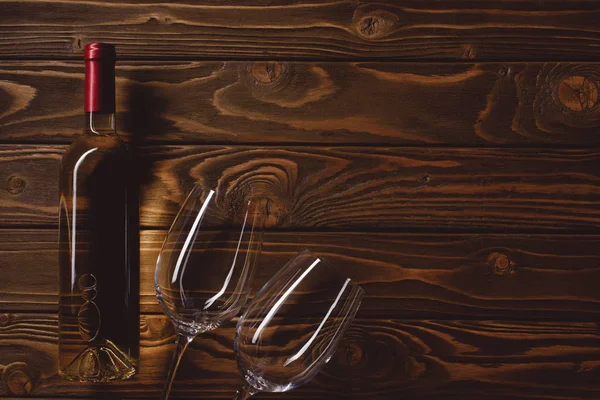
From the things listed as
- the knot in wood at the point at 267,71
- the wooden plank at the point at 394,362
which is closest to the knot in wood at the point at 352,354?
the wooden plank at the point at 394,362

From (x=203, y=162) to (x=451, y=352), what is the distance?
19.1 inches

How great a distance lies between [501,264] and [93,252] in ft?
2.00

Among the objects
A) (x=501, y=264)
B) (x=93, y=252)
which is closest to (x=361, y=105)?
(x=501, y=264)

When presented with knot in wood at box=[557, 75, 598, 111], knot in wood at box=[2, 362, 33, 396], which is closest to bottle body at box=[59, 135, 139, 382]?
knot in wood at box=[2, 362, 33, 396]

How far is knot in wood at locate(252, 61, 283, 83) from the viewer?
0.90 metres

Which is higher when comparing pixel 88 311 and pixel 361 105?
pixel 361 105

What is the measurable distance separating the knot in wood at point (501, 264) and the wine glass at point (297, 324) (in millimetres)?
311

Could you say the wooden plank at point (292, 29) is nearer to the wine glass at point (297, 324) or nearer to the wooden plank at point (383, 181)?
the wooden plank at point (383, 181)

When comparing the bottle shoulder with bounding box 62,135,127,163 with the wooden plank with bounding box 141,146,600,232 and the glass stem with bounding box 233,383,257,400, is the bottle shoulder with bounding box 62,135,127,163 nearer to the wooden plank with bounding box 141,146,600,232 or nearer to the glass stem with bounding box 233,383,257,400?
the wooden plank with bounding box 141,146,600,232

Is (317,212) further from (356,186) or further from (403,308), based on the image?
(403,308)

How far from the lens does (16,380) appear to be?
0.91 meters

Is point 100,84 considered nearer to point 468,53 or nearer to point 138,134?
point 138,134

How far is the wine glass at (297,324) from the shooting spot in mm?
666

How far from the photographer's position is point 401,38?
35.5 inches
